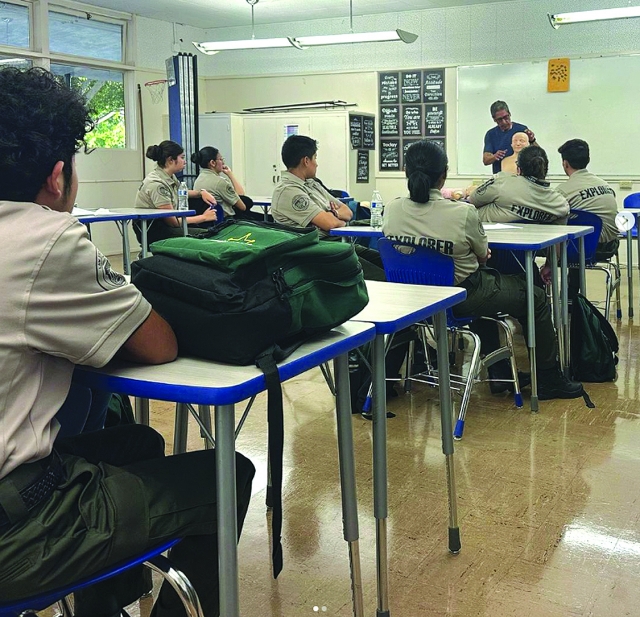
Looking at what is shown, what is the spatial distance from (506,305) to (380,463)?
5.78 feet

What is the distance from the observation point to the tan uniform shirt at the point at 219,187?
6.41 metres

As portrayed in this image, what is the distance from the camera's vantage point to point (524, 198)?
14.0 feet

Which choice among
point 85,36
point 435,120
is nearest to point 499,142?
point 435,120

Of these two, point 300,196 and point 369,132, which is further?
point 369,132

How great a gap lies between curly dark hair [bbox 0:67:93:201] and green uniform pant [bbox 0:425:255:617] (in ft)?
1.44

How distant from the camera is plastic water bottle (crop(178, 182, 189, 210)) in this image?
6214 mm

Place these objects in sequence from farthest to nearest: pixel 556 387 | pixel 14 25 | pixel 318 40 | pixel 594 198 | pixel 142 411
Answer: pixel 14 25 < pixel 318 40 < pixel 594 198 < pixel 556 387 < pixel 142 411

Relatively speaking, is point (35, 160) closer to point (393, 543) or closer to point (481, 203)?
point (393, 543)

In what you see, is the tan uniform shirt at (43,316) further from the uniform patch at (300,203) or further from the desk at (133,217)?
the desk at (133,217)

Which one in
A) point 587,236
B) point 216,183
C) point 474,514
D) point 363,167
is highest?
point 363,167

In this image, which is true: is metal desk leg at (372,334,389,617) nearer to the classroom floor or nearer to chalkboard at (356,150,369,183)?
the classroom floor

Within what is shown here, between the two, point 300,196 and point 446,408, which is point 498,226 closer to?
point 300,196

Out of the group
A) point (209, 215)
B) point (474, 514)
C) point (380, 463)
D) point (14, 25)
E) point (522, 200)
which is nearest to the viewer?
point (380, 463)

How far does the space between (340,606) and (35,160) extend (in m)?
1.28
